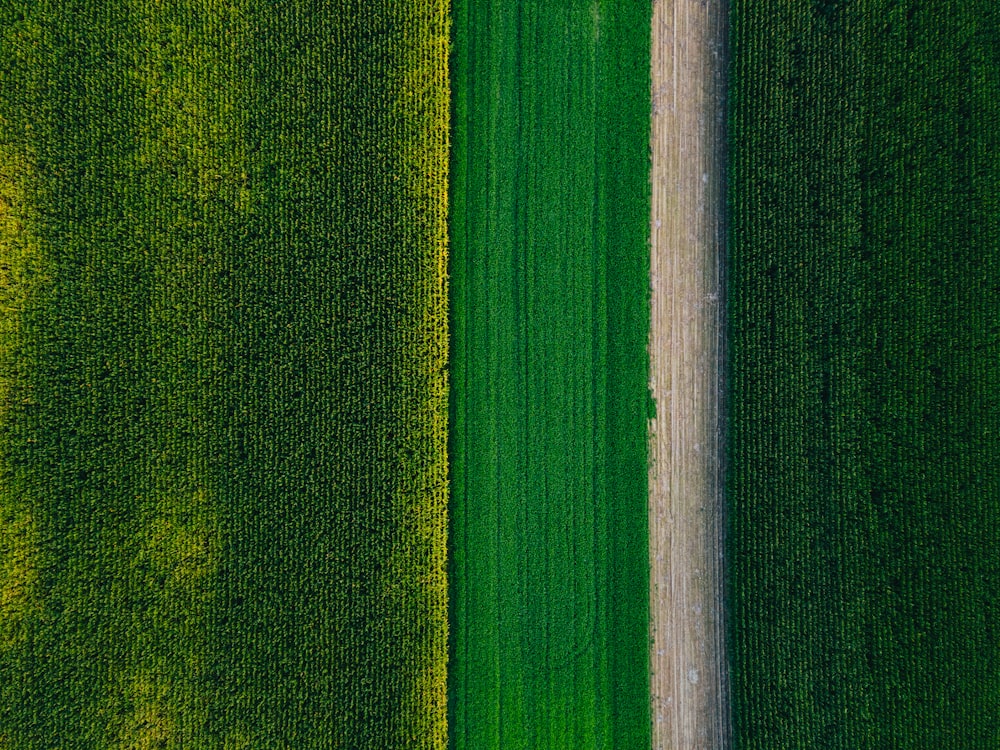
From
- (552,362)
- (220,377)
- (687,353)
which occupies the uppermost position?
(687,353)

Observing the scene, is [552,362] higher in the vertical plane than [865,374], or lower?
higher

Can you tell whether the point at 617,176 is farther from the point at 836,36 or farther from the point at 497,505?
the point at 497,505

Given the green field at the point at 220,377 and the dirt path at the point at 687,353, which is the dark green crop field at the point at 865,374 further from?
the green field at the point at 220,377

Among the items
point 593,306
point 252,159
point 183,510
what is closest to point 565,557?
point 593,306

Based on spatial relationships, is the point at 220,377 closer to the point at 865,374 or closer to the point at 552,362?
the point at 552,362

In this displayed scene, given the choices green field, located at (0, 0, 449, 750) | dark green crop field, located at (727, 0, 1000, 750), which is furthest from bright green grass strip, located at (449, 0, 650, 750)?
dark green crop field, located at (727, 0, 1000, 750)

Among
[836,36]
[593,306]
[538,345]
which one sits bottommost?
[538,345]

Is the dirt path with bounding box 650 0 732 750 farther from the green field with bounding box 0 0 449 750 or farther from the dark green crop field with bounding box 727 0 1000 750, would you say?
the green field with bounding box 0 0 449 750

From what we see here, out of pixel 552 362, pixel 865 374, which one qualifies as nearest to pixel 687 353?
pixel 552 362
